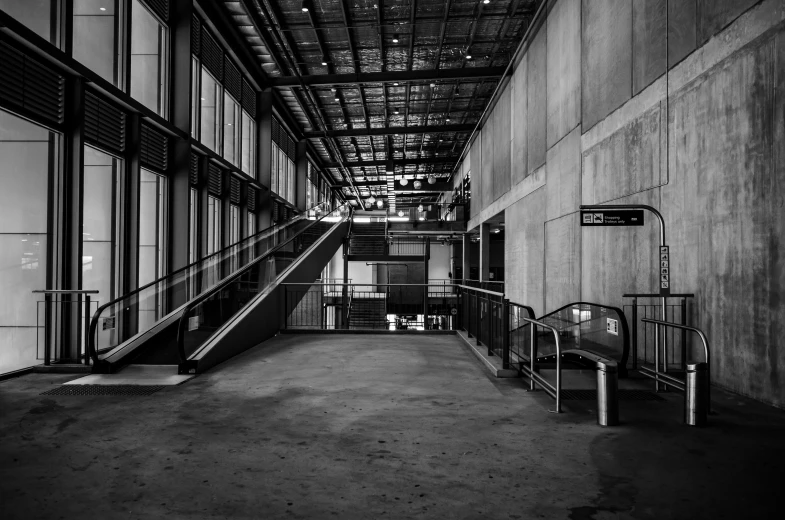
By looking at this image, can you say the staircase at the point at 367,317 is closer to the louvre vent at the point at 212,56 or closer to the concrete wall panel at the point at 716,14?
the louvre vent at the point at 212,56

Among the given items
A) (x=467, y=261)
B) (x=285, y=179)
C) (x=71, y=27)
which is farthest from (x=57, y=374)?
(x=467, y=261)

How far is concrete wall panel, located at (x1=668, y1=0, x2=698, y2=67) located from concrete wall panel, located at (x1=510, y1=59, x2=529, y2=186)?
7718mm

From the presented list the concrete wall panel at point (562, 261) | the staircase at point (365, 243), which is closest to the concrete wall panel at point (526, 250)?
the concrete wall panel at point (562, 261)

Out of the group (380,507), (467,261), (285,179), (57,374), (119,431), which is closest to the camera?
(380,507)

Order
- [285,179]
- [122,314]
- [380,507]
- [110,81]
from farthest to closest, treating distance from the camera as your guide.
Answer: [285,179] → [110,81] → [122,314] → [380,507]

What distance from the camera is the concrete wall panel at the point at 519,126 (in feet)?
50.6

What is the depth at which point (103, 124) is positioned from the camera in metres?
9.41

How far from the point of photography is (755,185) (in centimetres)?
567

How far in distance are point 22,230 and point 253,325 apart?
161 inches

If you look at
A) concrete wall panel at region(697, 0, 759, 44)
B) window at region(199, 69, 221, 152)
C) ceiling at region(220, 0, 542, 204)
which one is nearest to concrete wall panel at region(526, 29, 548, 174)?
ceiling at region(220, 0, 542, 204)

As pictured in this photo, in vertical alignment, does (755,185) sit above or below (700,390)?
above

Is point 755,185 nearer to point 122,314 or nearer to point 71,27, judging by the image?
point 122,314

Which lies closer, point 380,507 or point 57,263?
point 380,507

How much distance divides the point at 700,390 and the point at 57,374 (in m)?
8.21
